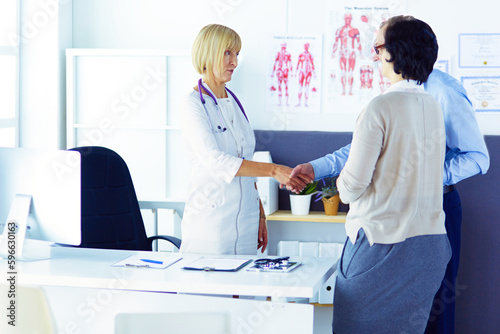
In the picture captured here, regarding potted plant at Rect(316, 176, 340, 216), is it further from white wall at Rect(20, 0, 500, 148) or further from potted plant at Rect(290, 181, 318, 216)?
white wall at Rect(20, 0, 500, 148)

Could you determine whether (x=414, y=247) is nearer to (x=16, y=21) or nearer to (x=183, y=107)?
(x=183, y=107)

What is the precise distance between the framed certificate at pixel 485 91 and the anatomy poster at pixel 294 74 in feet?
2.98

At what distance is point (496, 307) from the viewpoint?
3.75 metres

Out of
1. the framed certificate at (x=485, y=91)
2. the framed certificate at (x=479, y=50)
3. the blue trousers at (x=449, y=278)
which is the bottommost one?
the blue trousers at (x=449, y=278)

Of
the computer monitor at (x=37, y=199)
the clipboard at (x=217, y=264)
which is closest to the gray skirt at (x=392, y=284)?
the clipboard at (x=217, y=264)

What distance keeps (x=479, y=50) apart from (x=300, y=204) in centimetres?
143

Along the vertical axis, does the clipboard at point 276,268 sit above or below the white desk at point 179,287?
above

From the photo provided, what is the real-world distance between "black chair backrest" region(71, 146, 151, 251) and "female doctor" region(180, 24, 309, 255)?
665mm

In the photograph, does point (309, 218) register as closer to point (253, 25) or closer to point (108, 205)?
point (108, 205)

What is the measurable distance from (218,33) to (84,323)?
1286 mm

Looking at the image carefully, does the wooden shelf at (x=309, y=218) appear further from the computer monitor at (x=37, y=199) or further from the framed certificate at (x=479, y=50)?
the computer monitor at (x=37, y=199)

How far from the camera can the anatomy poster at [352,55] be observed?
3857 millimetres

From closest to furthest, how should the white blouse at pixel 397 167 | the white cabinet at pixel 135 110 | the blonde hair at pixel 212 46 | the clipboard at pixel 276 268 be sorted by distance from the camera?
the white blouse at pixel 397 167 → the clipboard at pixel 276 268 → the blonde hair at pixel 212 46 → the white cabinet at pixel 135 110

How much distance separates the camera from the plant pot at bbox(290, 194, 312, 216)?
12.2ft
